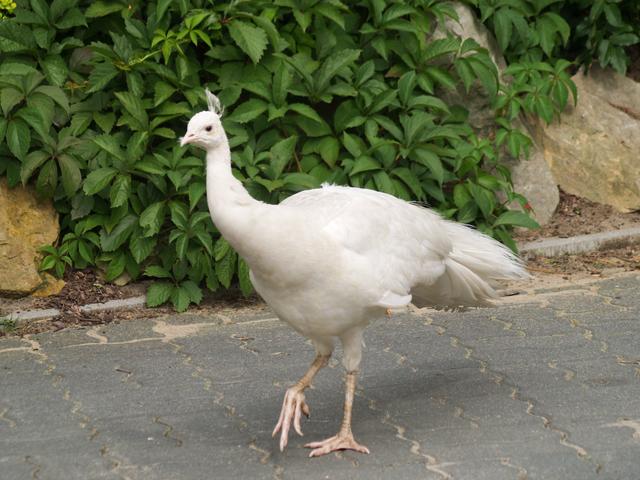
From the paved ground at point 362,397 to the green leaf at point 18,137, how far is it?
1134mm

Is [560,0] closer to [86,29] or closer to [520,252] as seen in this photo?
[520,252]

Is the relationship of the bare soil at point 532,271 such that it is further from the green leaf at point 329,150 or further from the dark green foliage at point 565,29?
the dark green foliage at point 565,29

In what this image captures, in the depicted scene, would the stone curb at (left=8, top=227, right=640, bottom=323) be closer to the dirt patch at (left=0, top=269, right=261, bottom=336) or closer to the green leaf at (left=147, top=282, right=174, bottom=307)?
the dirt patch at (left=0, top=269, right=261, bottom=336)

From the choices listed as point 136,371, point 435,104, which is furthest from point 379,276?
point 435,104

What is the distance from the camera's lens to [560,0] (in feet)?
28.5

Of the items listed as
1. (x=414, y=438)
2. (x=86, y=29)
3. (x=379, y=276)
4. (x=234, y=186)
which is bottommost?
(x=414, y=438)

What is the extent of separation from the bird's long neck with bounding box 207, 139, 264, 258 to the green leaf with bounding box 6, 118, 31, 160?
2.54 meters

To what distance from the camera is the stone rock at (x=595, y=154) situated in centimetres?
858

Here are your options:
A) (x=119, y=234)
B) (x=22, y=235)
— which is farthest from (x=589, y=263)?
(x=22, y=235)

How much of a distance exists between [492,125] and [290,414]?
12.4ft

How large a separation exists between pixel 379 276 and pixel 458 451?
2.65 feet

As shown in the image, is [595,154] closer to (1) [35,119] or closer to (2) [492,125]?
(2) [492,125]

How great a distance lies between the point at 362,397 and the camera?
18.4ft

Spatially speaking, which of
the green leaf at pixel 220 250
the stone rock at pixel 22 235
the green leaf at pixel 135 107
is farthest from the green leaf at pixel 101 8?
the green leaf at pixel 220 250
